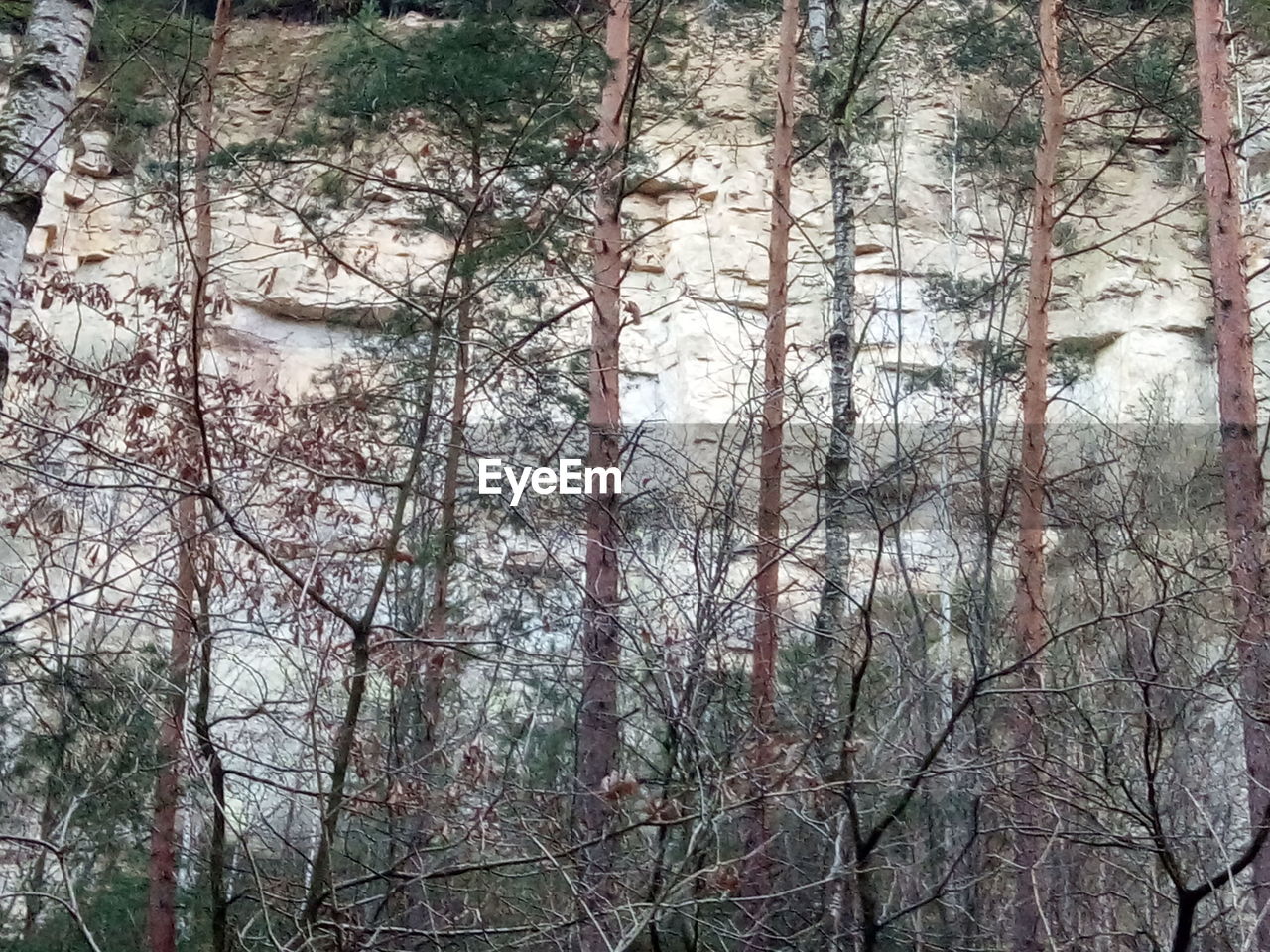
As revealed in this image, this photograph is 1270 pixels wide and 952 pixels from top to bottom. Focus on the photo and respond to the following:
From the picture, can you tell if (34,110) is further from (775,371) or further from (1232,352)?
(1232,352)

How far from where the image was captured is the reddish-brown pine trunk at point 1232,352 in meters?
7.22

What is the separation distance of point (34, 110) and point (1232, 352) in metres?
7.63

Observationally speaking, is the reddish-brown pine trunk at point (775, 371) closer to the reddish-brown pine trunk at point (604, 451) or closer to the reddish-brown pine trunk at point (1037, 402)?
the reddish-brown pine trunk at point (604, 451)

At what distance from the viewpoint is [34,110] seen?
3896 millimetres

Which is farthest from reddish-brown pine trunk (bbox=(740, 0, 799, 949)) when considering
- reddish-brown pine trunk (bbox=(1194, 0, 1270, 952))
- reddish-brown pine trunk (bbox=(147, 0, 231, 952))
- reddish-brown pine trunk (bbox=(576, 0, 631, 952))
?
reddish-brown pine trunk (bbox=(147, 0, 231, 952))

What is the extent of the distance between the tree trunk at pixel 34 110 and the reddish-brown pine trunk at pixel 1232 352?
6.46 m

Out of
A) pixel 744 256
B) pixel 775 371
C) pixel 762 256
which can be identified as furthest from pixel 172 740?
pixel 762 256

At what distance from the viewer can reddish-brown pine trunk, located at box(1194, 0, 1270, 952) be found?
7.22 meters

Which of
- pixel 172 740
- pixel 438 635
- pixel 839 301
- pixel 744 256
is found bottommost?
pixel 172 740

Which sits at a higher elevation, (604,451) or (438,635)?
(604,451)

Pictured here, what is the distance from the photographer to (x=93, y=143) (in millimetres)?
17797

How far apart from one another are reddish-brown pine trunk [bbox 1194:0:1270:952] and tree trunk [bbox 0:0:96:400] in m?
6.46

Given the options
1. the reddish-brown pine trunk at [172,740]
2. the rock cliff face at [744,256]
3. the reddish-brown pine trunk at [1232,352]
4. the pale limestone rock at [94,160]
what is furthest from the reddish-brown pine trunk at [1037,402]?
the pale limestone rock at [94,160]

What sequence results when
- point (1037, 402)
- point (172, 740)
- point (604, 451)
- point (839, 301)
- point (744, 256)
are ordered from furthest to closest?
1. point (744, 256)
2. point (839, 301)
3. point (1037, 402)
4. point (604, 451)
5. point (172, 740)
